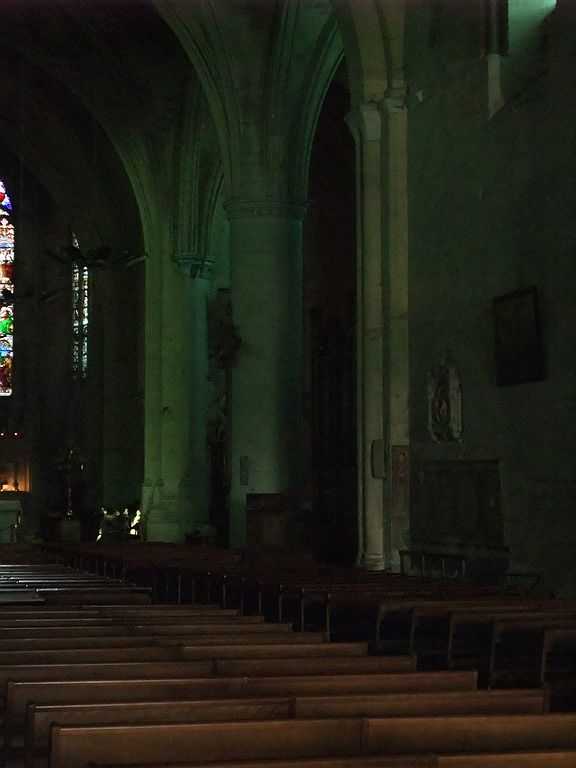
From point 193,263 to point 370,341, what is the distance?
11.7 meters

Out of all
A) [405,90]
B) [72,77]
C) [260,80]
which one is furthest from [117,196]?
[405,90]

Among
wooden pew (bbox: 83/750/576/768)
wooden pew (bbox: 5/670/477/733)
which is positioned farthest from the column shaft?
wooden pew (bbox: 83/750/576/768)

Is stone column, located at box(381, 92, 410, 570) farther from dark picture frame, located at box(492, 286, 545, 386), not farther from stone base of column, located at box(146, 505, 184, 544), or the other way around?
stone base of column, located at box(146, 505, 184, 544)

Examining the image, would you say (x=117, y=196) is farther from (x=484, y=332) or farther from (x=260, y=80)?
(x=484, y=332)

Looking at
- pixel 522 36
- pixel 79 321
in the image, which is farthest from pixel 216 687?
pixel 79 321

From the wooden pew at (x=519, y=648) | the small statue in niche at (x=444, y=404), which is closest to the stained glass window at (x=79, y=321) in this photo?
the small statue in niche at (x=444, y=404)

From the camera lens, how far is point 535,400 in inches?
508

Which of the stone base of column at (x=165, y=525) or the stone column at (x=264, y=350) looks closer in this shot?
the stone column at (x=264, y=350)

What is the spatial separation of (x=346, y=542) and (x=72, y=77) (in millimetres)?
11683

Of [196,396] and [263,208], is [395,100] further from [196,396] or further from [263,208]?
[196,396]

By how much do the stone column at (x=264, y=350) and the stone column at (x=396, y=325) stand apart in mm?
5089

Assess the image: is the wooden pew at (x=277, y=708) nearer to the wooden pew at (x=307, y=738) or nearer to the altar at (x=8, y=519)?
the wooden pew at (x=307, y=738)

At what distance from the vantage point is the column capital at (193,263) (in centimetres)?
2741

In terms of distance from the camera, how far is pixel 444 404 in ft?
49.1
